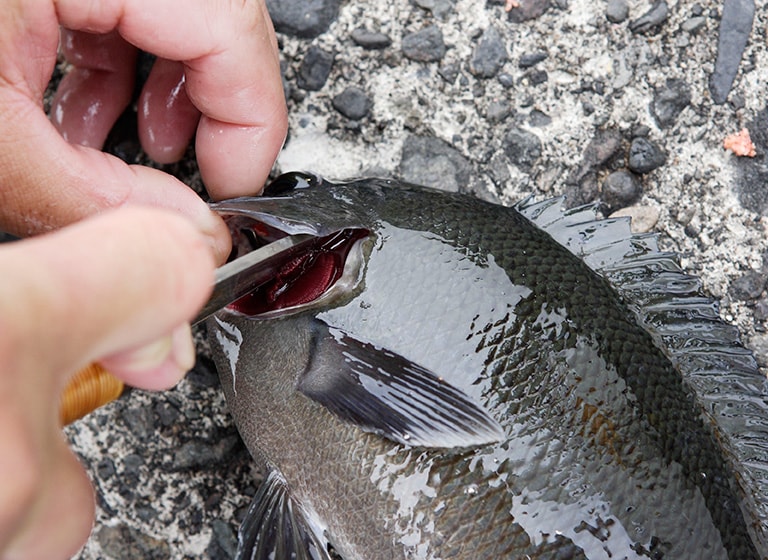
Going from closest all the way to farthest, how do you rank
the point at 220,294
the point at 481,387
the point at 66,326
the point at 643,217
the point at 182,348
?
the point at 66,326, the point at 182,348, the point at 220,294, the point at 481,387, the point at 643,217

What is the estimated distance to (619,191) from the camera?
245 centimetres

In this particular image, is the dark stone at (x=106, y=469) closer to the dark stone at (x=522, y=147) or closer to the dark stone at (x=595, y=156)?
the dark stone at (x=522, y=147)

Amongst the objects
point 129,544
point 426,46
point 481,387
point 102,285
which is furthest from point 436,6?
point 129,544

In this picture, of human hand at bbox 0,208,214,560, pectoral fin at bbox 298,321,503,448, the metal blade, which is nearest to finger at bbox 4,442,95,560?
human hand at bbox 0,208,214,560

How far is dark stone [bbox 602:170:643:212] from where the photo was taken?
245cm

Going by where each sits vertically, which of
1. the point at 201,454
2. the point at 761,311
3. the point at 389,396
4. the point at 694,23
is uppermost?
the point at 694,23

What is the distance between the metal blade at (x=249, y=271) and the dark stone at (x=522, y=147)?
948 mm

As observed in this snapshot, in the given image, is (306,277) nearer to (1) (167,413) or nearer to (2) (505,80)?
(1) (167,413)

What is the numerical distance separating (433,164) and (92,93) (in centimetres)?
117

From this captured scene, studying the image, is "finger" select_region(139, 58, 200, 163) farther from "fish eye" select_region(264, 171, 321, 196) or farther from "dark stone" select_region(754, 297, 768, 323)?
"dark stone" select_region(754, 297, 768, 323)

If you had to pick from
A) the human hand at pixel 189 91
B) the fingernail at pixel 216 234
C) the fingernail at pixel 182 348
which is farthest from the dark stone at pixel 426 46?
the fingernail at pixel 182 348

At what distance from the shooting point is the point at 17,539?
1.00 meters

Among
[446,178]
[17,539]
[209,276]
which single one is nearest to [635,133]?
[446,178]

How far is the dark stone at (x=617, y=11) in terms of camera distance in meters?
2.48
